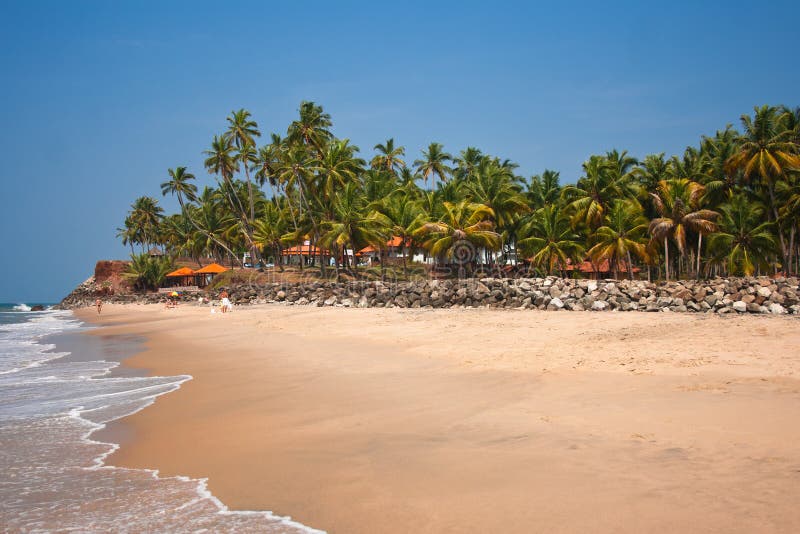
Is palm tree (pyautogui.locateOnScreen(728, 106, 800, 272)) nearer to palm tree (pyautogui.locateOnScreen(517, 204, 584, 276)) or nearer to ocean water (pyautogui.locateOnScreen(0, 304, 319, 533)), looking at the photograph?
palm tree (pyautogui.locateOnScreen(517, 204, 584, 276))

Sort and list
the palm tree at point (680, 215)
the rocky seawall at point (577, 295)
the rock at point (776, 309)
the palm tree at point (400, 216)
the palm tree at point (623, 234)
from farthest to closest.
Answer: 1. the palm tree at point (400, 216)
2. the palm tree at point (623, 234)
3. the palm tree at point (680, 215)
4. the rocky seawall at point (577, 295)
5. the rock at point (776, 309)

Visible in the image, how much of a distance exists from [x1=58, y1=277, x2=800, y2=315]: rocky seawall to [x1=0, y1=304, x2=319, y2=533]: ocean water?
15.6 meters

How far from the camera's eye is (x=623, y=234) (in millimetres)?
40250

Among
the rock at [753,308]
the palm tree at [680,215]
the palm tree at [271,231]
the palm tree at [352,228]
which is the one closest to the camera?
the rock at [753,308]

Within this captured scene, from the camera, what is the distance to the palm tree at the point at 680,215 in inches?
1497

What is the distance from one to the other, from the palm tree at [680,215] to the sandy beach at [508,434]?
2786 cm

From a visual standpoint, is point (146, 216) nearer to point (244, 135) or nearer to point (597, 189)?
point (244, 135)

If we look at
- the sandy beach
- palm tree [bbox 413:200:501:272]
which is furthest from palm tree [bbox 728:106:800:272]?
the sandy beach

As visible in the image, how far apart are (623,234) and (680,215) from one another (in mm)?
4032

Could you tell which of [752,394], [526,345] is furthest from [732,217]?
[752,394]

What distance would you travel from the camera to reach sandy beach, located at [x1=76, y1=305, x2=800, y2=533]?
3.89 meters

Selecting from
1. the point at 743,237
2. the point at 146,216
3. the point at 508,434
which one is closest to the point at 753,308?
the point at 508,434

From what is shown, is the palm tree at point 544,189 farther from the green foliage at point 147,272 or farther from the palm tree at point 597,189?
the green foliage at point 147,272

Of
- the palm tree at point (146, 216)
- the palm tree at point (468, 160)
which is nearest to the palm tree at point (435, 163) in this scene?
the palm tree at point (468, 160)
